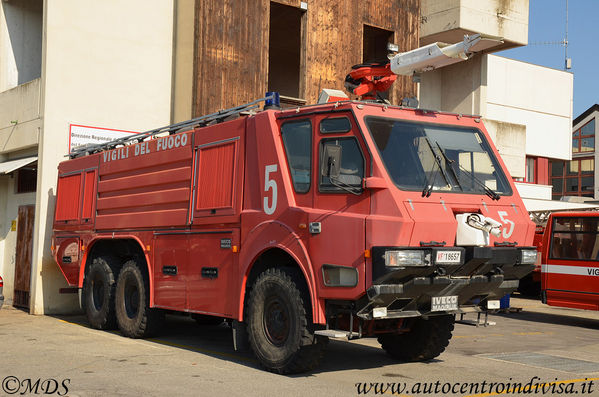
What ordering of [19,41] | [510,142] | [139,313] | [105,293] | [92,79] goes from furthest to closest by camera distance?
[510,142] → [19,41] → [92,79] → [105,293] → [139,313]

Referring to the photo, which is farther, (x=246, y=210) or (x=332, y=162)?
(x=246, y=210)

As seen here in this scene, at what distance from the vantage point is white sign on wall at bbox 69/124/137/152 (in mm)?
15336

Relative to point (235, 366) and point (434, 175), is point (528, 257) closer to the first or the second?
point (434, 175)

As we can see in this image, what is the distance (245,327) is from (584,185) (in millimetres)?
52465

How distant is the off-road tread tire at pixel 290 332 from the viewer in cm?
820

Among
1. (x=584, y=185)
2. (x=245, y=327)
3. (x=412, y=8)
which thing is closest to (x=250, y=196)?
(x=245, y=327)

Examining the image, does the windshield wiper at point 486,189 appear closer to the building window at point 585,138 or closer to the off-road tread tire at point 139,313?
the off-road tread tire at point 139,313

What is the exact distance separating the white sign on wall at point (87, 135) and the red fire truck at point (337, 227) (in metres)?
5.23

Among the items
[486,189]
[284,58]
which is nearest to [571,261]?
[486,189]

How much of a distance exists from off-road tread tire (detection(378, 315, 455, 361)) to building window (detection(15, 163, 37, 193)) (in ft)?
33.1

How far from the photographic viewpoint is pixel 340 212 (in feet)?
26.6

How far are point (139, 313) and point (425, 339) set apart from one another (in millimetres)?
4493

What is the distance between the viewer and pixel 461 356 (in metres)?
10.5

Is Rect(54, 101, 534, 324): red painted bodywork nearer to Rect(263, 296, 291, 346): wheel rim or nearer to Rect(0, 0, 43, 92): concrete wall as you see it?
Rect(263, 296, 291, 346): wheel rim
